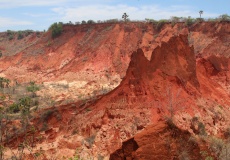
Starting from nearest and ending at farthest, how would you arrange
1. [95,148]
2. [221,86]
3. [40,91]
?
[95,148] < [221,86] < [40,91]

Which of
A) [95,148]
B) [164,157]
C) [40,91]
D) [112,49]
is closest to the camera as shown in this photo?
[164,157]

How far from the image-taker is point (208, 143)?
10.4m

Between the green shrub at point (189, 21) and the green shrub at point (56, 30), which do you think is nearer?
the green shrub at point (189, 21)

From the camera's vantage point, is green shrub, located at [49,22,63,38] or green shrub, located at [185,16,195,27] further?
A: green shrub, located at [49,22,63,38]

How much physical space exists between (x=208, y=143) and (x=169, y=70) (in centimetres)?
940

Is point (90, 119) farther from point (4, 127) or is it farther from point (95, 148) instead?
point (4, 127)

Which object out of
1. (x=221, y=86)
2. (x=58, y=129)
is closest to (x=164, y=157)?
(x=58, y=129)

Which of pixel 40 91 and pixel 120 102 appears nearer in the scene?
pixel 120 102

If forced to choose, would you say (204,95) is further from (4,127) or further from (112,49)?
Answer: (112,49)

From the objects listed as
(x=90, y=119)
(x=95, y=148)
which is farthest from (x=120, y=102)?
(x=95, y=148)

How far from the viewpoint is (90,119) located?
717 inches

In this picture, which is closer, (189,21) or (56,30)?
(189,21)

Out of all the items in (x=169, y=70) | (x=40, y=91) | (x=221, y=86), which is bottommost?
(x=40, y=91)

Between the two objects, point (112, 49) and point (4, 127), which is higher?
point (112, 49)
